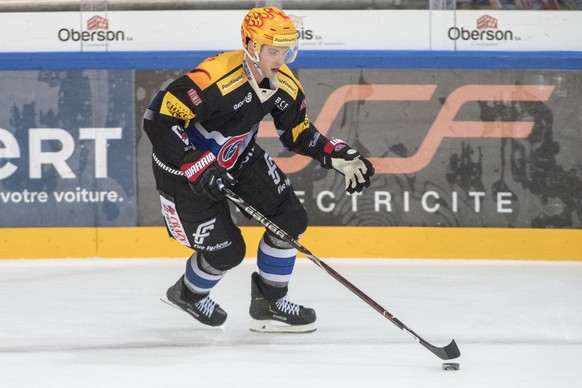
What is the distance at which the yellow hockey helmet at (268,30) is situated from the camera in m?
3.83

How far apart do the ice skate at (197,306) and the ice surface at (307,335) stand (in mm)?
51

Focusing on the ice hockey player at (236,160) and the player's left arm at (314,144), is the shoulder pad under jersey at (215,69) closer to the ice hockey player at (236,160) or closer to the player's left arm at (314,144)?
the ice hockey player at (236,160)

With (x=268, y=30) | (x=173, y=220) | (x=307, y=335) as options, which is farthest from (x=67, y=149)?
(x=268, y=30)

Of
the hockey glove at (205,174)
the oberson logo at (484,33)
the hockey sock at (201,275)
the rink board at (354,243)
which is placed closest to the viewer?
the hockey glove at (205,174)

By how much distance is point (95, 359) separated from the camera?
12.1 feet

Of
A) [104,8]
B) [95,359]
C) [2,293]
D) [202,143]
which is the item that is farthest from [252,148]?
[104,8]

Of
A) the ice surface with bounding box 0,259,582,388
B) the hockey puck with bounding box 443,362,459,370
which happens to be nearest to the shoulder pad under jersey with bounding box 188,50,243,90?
the ice surface with bounding box 0,259,582,388

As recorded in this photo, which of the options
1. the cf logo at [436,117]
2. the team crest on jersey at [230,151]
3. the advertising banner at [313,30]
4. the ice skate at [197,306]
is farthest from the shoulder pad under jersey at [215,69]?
the advertising banner at [313,30]

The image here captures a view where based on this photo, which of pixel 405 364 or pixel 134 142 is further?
pixel 134 142

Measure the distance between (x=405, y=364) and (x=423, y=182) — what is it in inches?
99.1

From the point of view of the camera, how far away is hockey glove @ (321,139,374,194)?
13.3 feet

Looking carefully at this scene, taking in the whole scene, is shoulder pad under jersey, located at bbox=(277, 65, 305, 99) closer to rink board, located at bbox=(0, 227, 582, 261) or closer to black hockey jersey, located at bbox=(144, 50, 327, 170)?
black hockey jersey, located at bbox=(144, 50, 327, 170)

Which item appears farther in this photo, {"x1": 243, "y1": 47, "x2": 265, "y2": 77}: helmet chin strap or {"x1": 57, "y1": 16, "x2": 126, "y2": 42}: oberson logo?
{"x1": 57, "y1": 16, "x2": 126, "y2": 42}: oberson logo

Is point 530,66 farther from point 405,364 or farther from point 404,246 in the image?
point 405,364
